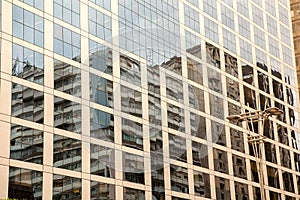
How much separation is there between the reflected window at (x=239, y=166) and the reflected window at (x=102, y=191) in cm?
2040

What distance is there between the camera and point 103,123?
5281cm

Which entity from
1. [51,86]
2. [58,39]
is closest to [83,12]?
[58,39]

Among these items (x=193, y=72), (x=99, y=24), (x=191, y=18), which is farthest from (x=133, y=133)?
(x=191, y=18)

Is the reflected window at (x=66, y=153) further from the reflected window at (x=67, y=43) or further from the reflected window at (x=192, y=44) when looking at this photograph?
the reflected window at (x=192, y=44)

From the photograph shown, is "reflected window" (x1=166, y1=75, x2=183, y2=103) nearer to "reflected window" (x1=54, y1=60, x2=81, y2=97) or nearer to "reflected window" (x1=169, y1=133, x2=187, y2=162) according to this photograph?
"reflected window" (x1=169, y1=133, x2=187, y2=162)

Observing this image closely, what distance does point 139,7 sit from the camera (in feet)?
188

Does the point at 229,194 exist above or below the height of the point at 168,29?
below

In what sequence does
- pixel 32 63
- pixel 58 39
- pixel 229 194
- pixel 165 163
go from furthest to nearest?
1. pixel 229 194
2. pixel 165 163
3. pixel 58 39
4. pixel 32 63

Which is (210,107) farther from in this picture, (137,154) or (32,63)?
(32,63)

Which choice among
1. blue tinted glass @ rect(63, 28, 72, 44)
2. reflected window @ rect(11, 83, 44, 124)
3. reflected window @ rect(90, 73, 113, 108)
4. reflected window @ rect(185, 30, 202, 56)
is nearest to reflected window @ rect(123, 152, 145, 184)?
reflected window @ rect(90, 73, 113, 108)

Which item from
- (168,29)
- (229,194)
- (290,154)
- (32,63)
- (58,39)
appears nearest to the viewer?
(32,63)

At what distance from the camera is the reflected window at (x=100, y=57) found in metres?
52.0

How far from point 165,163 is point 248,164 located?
1604 centimetres

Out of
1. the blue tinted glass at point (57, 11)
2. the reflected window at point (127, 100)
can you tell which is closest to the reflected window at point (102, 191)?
the reflected window at point (127, 100)
